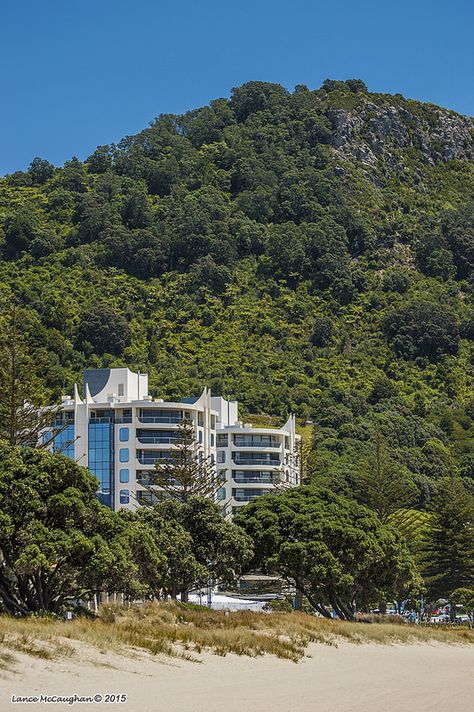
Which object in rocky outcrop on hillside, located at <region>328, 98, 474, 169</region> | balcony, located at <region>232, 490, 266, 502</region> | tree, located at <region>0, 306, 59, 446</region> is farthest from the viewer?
rocky outcrop on hillside, located at <region>328, 98, 474, 169</region>

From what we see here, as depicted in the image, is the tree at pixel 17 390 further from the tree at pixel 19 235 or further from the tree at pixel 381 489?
the tree at pixel 19 235

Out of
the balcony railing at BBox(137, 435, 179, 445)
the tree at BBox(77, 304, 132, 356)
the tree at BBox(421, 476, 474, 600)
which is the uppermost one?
the tree at BBox(77, 304, 132, 356)

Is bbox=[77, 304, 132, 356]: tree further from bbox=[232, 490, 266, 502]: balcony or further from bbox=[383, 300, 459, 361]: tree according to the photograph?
bbox=[232, 490, 266, 502]: balcony

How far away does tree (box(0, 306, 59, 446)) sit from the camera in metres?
46.3

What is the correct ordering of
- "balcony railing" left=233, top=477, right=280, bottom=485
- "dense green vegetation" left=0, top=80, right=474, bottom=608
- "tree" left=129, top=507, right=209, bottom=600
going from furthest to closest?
"dense green vegetation" left=0, top=80, right=474, bottom=608 → "balcony railing" left=233, top=477, right=280, bottom=485 → "tree" left=129, top=507, right=209, bottom=600

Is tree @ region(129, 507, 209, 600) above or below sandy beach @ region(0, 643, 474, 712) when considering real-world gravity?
above

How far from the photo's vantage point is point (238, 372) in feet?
382

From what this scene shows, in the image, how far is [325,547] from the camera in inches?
1793

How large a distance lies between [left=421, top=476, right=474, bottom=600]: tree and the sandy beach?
115 feet

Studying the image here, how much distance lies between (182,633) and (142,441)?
47.4m

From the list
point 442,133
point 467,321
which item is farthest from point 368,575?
point 442,133

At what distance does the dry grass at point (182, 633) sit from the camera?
79.4 feet

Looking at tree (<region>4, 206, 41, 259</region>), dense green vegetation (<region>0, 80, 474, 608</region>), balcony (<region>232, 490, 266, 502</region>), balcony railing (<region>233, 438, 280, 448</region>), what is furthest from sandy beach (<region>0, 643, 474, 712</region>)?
tree (<region>4, 206, 41, 259</region>)

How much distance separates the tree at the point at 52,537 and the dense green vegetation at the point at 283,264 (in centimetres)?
5141
